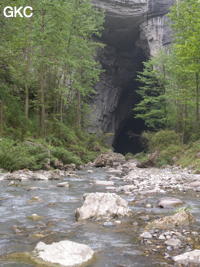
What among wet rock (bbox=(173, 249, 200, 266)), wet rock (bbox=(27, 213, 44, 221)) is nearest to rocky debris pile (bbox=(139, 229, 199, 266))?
wet rock (bbox=(173, 249, 200, 266))

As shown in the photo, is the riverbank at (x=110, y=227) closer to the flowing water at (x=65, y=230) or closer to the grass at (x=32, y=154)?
the flowing water at (x=65, y=230)

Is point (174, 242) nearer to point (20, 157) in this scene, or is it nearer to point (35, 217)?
point (35, 217)

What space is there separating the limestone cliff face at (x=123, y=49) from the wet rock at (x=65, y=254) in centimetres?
3152

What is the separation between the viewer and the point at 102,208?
15.7 feet

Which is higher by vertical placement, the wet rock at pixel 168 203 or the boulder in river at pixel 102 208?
the boulder in river at pixel 102 208

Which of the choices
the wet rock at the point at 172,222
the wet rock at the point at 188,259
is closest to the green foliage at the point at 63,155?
the wet rock at the point at 172,222

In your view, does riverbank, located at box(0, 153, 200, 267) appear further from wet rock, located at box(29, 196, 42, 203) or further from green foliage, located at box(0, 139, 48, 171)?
green foliage, located at box(0, 139, 48, 171)

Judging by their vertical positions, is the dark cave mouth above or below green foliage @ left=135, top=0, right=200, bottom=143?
below

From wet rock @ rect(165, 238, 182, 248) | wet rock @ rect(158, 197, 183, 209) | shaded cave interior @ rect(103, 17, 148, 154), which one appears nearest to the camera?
wet rock @ rect(165, 238, 182, 248)

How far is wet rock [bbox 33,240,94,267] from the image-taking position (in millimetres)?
2867

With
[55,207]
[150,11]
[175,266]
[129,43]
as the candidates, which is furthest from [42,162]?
[129,43]

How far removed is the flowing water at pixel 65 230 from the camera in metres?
3.10

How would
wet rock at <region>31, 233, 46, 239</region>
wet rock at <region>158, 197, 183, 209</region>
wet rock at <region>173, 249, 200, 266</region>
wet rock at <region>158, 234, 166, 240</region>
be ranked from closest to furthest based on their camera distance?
wet rock at <region>173, 249, 200, 266</region>, wet rock at <region>158, 234, 166, 240</region>, wet rock at <region>31, 233, 46, 239</region>, wet rock at <region>158, 197, 183, 209</region>

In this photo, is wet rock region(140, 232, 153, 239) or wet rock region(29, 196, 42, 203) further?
wet rock region(29, 196, 42, 203)
